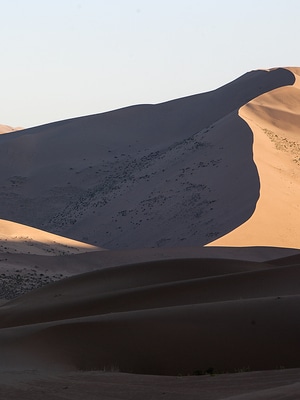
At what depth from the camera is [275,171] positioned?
51969 mm

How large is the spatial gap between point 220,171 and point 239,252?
1676 centimetres

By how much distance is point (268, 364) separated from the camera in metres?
14.6

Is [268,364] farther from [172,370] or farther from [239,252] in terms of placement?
[239,252]

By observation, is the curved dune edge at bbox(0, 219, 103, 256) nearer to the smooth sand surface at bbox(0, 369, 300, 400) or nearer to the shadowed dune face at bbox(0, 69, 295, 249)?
the shadowed dune face at bbox(0, 69, 295, 249)

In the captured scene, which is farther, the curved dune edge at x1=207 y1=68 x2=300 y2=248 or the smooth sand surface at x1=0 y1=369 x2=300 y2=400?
the curved dune edge at x1=207 y1=68 x2=300 y2=248

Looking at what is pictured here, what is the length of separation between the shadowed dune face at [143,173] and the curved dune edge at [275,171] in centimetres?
62

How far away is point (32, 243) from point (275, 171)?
16180mm

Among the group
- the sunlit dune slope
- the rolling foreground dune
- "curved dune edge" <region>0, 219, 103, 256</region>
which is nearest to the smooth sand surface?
the rolling foreground dune

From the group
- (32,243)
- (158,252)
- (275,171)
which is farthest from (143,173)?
(158,252)

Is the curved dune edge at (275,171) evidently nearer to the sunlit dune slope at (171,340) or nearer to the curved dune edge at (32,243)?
the curved dune edge at (32,243)

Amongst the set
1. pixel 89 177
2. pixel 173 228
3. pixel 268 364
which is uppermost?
pixel 89 177

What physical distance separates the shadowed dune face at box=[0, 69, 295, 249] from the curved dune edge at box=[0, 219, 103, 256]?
6.08 meters

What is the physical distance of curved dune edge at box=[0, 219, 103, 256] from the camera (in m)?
38.1

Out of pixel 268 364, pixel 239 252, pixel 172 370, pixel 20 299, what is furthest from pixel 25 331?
pixel 239 252
